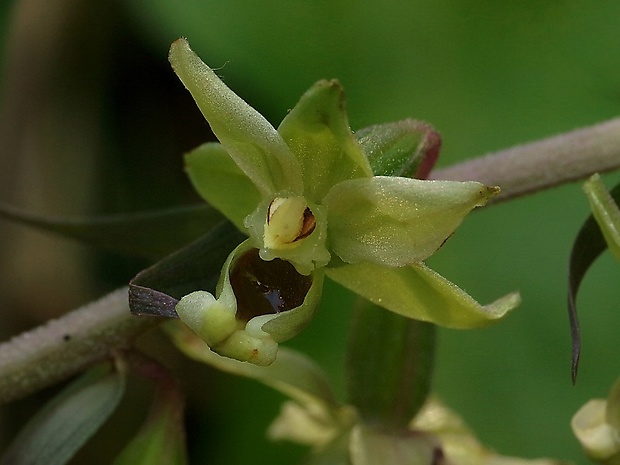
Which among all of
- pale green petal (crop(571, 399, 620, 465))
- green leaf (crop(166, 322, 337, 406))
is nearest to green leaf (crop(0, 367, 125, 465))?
green leaf (crop(166, 322, 337, 406))

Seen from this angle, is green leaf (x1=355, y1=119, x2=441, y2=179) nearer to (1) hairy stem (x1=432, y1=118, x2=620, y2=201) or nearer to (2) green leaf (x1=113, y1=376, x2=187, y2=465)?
(1) hairy stem (x1=432, y1=118, x2=620, y2=201)

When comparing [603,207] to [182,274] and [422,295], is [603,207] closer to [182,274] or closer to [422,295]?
[422,295]

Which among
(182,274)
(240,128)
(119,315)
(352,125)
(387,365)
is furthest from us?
(352,125)

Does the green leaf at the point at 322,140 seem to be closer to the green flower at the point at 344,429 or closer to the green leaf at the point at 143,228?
the green leaf at the point at 143,228

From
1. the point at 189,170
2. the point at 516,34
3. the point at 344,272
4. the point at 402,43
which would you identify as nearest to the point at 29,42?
the point at 402,43

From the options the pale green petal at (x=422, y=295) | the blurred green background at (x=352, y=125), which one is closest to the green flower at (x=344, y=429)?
the pale green petal at (x=422, y=295)

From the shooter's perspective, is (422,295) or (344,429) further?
(344,429)

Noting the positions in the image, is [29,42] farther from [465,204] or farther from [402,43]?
[465,204]

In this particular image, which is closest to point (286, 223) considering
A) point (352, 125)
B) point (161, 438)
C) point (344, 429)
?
point (161, 438)
